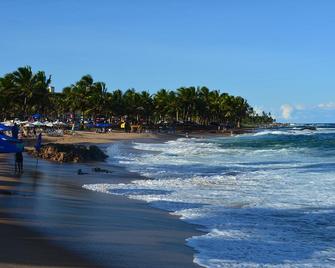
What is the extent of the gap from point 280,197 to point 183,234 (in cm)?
617

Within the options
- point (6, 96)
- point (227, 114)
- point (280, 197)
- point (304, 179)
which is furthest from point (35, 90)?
point (227, 114)

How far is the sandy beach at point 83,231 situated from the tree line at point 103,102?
170 feet

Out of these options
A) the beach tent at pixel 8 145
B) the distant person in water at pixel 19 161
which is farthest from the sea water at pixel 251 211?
the distant person in water at pixel 19 161

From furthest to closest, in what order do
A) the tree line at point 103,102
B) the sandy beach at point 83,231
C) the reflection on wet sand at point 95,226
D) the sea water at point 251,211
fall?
the tree line at point 103,102 → the sea water at point 251,211 → the reflection on wet sand at point 95,226 → the sandy beach at point 83,231

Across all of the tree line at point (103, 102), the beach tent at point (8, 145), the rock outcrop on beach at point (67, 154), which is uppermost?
the tree line at point (103, 102)

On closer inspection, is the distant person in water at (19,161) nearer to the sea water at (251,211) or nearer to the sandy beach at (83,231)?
the sandy beach at (83,231)

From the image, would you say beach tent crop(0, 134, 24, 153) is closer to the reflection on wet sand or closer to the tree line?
the reflection on wet sand

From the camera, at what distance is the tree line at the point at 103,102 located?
6456 cm

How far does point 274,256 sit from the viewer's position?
822cm

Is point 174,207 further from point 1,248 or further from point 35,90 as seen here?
point 35,90

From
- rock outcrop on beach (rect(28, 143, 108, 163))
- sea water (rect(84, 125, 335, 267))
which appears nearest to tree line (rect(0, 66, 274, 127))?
rock outcrop on beach (rect(28, 143, 108, 163))

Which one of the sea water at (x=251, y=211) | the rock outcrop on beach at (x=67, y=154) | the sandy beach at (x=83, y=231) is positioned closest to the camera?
the sandy beach at (x=83, y=231)

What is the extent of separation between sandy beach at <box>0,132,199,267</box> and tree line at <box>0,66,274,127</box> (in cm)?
5180

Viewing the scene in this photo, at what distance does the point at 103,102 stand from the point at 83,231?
80.1 m
